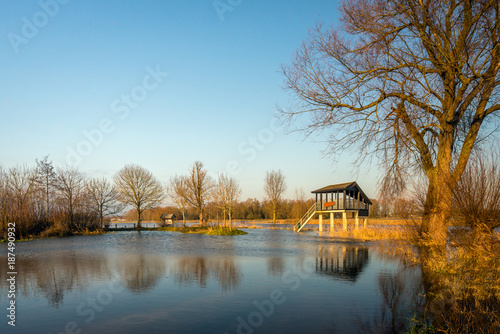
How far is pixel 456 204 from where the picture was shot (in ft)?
33.7

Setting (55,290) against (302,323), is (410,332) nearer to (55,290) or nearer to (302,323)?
(302,323)

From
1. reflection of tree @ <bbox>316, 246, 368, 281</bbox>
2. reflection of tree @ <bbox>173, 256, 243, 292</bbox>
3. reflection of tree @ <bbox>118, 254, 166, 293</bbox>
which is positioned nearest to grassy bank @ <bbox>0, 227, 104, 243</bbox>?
reflection of tree @ <bbox>118, 254, 166, 293</bbox>

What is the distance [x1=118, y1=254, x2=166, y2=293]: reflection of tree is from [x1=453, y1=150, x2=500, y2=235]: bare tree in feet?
31.2

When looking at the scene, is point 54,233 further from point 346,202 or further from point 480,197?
point 480,197

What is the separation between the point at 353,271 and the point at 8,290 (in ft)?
35.0

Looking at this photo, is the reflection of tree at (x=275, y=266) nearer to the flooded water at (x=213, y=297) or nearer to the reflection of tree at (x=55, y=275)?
the flooded water at (x=213, y=297)

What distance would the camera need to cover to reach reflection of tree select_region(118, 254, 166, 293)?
963 cm

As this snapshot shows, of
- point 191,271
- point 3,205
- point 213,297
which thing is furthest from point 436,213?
point 3,205

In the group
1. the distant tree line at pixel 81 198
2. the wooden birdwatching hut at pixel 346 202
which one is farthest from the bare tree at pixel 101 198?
the wooden birdwatching hut at pixel 346 202

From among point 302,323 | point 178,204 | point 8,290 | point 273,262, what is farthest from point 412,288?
point 178,204

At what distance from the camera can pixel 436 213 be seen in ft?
41.6

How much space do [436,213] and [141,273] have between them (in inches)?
437

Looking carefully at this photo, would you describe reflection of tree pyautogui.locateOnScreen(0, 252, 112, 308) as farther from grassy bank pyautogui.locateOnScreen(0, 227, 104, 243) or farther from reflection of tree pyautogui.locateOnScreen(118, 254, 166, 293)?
grassy bank pyautogui.locateOnScreen(0, 227, 104, 243)

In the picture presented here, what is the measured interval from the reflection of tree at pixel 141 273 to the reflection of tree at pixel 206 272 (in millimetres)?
666
